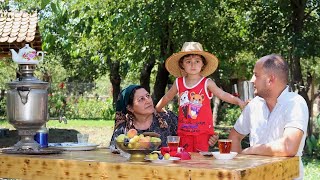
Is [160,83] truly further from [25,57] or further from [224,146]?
[224,146]

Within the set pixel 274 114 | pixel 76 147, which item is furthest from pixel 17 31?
pixel 274 114

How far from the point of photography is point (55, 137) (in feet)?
50.9

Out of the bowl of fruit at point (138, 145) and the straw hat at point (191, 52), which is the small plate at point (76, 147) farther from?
the straw hat at point (191, 52)

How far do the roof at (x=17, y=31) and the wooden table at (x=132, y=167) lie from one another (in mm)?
6127

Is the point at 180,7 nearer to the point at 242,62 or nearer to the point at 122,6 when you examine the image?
the point at 122,6

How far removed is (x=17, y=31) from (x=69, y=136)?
6.26 m

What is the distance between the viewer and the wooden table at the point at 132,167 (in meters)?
2.85

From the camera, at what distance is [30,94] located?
3625mm

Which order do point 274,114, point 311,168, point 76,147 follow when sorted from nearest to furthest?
point 274,114 < point 76,147 < point 311,168

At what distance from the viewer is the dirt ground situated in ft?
46.6

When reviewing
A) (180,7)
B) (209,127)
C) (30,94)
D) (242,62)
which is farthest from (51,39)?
(242,62)

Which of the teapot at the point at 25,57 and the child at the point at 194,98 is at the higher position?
the teapot at the point at 25,57

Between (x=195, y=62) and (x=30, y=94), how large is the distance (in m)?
1.57

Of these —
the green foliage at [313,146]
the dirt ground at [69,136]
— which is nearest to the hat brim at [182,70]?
the green foliage at [313,146]
